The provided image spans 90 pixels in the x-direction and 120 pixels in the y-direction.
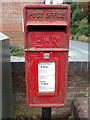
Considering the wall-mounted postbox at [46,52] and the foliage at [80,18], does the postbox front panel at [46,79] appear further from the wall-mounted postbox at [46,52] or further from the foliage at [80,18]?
the foliage at [80,18]

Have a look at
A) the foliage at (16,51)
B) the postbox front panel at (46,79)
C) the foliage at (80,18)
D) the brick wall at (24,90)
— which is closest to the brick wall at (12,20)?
the foliage at (16,51)

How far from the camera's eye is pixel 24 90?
99.3 inches

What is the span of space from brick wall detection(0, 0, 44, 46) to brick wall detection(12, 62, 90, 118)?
350 cm

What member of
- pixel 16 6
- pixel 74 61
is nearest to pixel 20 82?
pixel 74 61

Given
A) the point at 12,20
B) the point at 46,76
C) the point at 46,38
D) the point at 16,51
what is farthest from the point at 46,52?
the point at 12,20

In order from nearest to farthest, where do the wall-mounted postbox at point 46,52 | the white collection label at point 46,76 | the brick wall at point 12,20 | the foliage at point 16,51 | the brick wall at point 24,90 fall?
the wall-mounted postbox at point 46,52 → the white collection label at point 46,76 → the brick wall at point 24,90 → the foliage at point 16,51 → the brick wall at point 12,20

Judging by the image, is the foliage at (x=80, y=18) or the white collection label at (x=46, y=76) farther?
the foliage at (x=80, y=18)

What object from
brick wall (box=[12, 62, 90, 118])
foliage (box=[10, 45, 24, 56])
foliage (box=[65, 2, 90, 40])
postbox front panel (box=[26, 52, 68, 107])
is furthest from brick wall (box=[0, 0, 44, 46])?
foliage (box=[65, 2, 90, 40])

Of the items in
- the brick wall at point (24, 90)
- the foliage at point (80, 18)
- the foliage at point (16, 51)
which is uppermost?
the foliage at point (80, 18)

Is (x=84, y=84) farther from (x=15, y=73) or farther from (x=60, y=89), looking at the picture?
(x=15, y=73)

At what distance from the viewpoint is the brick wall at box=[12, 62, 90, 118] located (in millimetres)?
2482

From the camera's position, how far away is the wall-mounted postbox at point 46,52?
1427 mm

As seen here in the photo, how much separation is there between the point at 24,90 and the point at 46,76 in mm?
1112

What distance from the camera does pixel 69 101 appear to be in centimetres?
261
